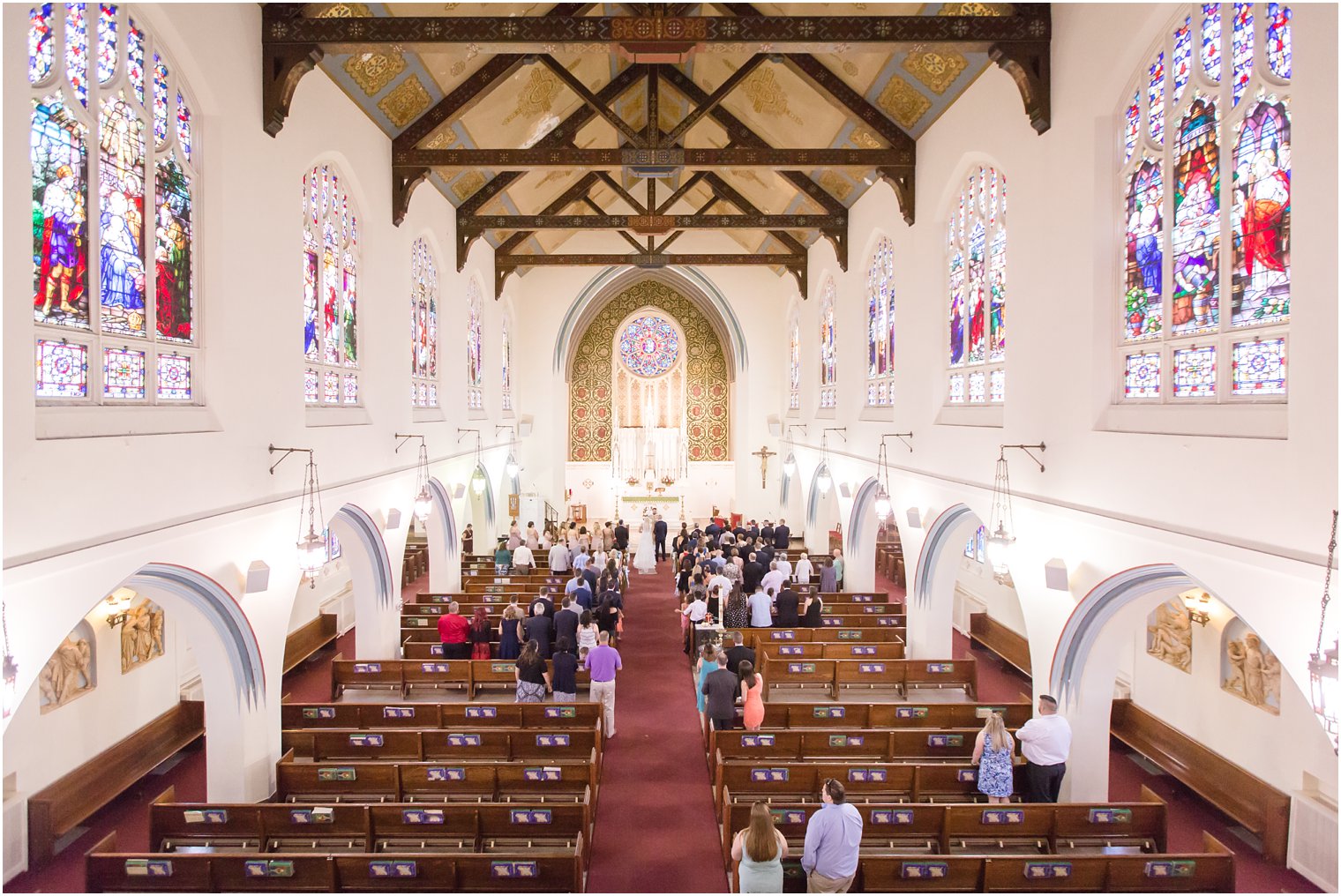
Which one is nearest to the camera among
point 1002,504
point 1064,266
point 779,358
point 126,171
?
point 126,171

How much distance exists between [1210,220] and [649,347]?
21950mm

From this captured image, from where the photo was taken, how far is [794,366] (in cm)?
2428

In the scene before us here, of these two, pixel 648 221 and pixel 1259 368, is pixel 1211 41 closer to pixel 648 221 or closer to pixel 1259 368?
pixel 1259 368

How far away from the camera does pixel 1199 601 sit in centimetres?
993

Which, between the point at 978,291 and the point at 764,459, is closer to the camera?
the point at 978,291

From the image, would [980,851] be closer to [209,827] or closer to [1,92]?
[209,827]

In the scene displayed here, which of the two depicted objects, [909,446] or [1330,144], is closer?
[1330,144]

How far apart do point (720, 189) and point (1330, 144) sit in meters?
14.7

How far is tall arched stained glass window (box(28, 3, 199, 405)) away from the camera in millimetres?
5629

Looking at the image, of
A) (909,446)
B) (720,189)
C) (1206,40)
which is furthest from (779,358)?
(1206,40)

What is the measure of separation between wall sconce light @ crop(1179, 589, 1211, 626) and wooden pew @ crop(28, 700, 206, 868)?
13019mm

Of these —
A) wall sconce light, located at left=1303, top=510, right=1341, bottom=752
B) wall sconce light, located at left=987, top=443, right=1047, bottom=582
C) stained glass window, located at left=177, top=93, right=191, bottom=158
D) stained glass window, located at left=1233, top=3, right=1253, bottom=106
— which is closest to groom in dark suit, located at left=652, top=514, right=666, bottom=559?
wall sconce light, located at left=987, top=443, right=1047, bottom=582

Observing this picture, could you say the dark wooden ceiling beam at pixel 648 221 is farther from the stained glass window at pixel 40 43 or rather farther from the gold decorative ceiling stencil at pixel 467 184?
the stained glass window at pixel 40 43

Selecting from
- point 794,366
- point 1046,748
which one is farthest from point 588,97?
point 794,366
